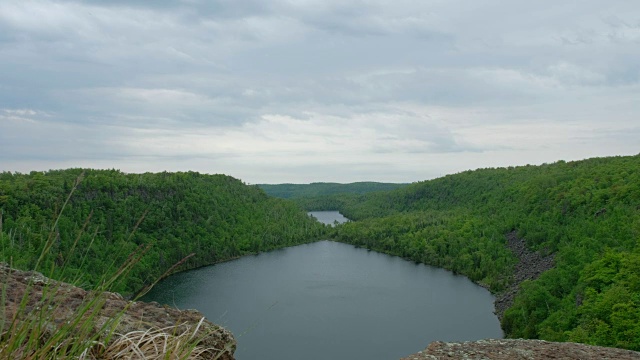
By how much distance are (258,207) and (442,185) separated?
2499 inches

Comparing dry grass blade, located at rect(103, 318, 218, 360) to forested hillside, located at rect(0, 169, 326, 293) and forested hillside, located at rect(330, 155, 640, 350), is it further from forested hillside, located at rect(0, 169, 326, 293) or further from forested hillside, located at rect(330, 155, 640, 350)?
forested hillside, located at rect(0, 169, 326, 293)

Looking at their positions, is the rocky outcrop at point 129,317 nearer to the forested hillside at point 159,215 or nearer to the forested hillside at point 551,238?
the forested hillside at point 551,238

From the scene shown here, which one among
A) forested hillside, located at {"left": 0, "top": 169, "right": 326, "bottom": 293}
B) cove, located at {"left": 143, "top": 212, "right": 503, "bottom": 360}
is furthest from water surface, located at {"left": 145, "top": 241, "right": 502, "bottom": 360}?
forested hillside, located at {"left": 0, "top": 169, "right": 326, "bottom": 293}

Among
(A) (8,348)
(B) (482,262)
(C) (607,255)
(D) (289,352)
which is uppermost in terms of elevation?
(A) (8,348)

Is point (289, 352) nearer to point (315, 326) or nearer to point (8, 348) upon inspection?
point (315, 326)

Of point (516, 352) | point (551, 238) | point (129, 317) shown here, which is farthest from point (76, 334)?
point (551, 238)

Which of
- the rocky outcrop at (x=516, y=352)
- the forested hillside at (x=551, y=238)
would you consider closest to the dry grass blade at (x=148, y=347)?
the rocky outcrop at (x=516, y=352)

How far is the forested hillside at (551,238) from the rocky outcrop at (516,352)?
1847cm

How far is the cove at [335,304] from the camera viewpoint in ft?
148

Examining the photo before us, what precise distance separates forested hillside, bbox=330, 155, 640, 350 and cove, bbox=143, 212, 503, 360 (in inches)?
218

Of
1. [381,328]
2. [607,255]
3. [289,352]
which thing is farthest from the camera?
[381,328]

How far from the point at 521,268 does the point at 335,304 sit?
3013 centimetres

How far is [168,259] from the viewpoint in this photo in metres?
87.4

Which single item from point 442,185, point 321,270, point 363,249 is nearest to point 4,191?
point 321,270
